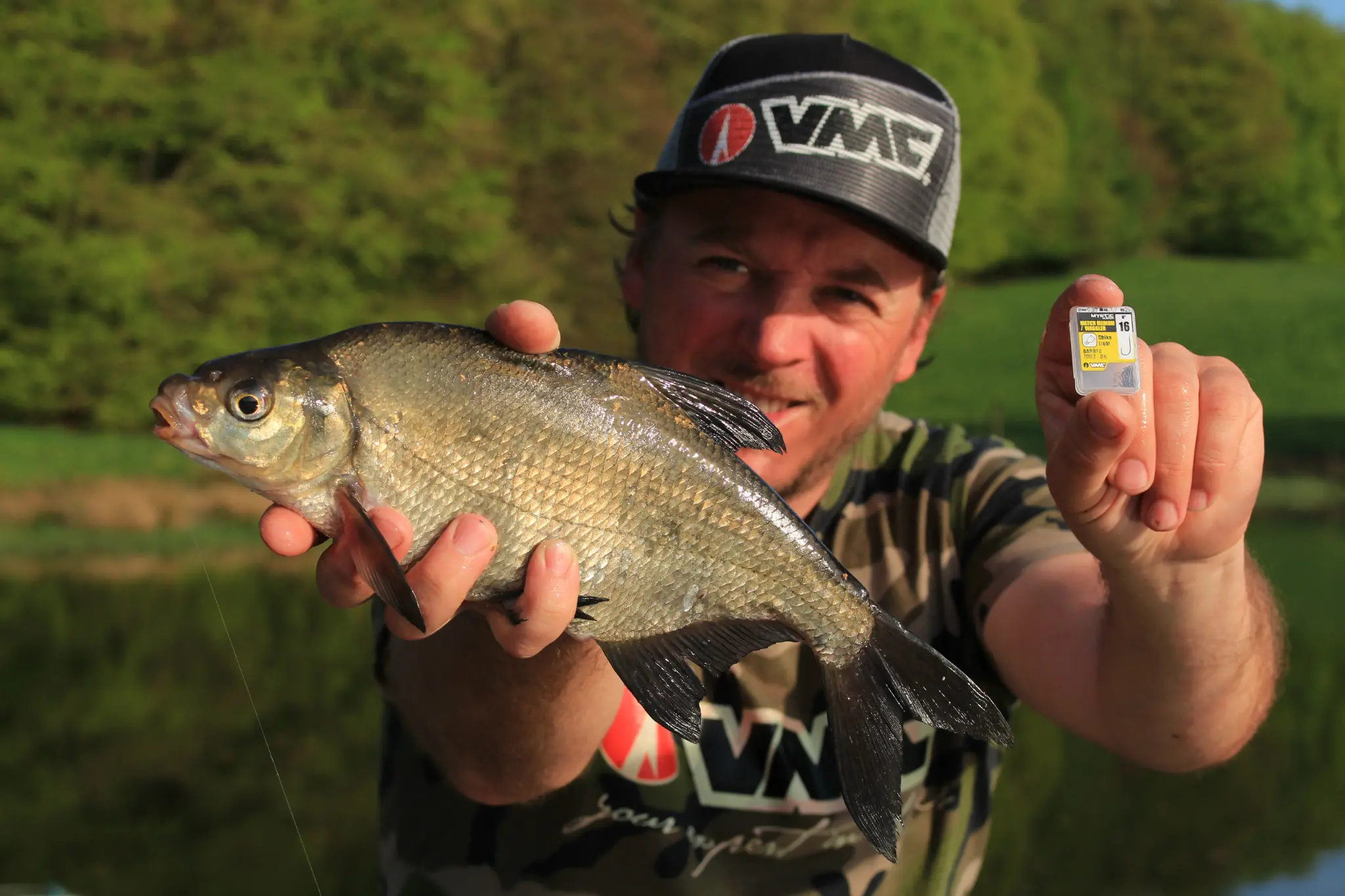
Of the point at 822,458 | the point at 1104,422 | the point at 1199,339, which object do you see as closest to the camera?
the point at 1104,422

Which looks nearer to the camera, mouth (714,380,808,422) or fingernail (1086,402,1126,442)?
fingernail (1086,402,1126,442)

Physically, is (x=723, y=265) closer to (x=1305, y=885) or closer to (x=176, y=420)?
(x=176, y=420)

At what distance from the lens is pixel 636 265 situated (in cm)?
372

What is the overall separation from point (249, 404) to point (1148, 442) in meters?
1.31

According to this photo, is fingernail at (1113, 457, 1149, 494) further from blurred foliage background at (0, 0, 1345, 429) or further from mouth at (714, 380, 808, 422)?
blurred foliage background at (0, 0, 1345, 429)

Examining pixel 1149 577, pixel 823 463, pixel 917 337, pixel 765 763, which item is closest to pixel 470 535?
pixel 1149 577

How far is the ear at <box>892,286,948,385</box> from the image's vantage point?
349cm

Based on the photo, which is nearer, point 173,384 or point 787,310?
point 173,384

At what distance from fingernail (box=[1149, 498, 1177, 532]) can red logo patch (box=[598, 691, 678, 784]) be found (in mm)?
1479

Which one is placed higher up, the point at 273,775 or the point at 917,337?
the point at 917,337

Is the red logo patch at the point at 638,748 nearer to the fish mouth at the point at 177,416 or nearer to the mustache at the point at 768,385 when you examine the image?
the mustache at the point at 768,385

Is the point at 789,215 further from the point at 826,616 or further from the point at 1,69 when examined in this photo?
the point at 1,69

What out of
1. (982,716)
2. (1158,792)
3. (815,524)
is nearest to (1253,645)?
(982,716)

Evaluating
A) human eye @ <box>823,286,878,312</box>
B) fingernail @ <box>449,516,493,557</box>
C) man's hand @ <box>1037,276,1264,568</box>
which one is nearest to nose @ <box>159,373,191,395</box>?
fingernail @ <box>449,516,493,557</box>
